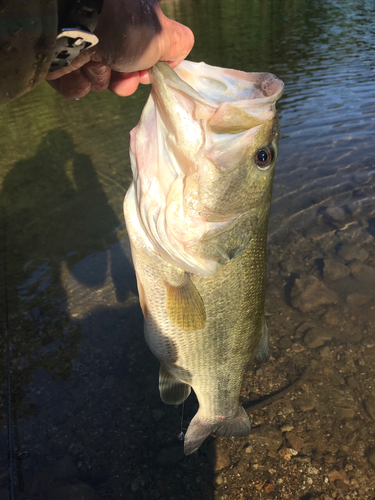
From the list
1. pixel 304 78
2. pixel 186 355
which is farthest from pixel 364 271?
pixel 304 78

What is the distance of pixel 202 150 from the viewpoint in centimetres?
182

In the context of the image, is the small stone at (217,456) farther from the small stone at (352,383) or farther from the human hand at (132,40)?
the human hand at (132,40)

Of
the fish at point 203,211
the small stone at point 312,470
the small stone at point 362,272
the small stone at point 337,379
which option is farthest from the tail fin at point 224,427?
the small stone at point 362,272

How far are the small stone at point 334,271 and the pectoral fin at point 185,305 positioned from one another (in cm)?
295

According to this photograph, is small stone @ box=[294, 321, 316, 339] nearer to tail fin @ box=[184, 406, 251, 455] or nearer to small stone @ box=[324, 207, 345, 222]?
tail fin @ box=[184, 406, 251, 455]

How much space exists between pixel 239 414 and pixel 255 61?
13.5 m

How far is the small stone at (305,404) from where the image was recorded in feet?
11.4

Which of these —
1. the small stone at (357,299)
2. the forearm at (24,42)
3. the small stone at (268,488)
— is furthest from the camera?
the small stone at (357,299)

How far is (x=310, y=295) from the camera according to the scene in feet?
14.7

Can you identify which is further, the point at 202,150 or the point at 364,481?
the point at 364,481

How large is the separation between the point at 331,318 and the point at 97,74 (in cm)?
351

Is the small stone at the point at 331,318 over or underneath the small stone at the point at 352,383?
underneath

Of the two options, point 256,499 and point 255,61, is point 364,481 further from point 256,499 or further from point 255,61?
point 255,61

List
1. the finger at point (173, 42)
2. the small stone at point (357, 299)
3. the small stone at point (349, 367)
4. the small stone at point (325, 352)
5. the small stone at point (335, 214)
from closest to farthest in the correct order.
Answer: the finger at point (173, 42)
the small stone at point (349, 367)
the small stone at point (325, 352)
the small stone at point (357, 299)
the small stone at point (335, 214)
